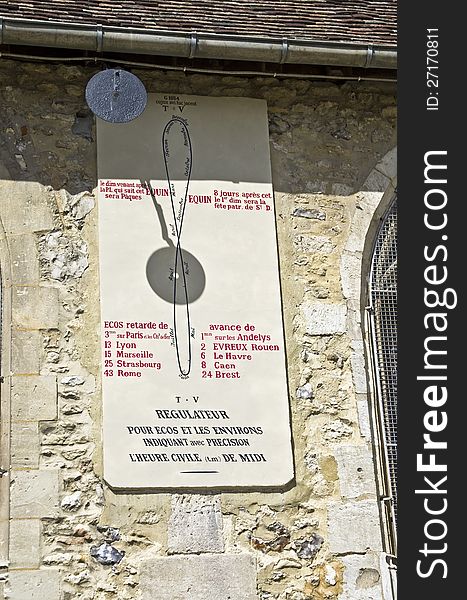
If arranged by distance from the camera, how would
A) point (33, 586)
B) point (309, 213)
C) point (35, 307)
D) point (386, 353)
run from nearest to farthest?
point (33, 586), point (35, 307), point (386, 353), point (309, 213)

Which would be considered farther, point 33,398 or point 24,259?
point 24,259

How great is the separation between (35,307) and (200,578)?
5.33 feet

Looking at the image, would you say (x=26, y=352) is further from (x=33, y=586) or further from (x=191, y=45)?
(x=191, y=45)

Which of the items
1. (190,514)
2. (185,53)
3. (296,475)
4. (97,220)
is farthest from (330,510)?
(185,53)

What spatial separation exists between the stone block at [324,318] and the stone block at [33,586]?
190 centimetres

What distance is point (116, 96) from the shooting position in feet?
19.2

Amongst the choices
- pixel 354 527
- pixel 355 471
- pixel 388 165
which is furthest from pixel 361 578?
pixel 388 165

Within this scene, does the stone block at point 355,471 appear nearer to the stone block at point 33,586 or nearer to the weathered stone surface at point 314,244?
the weathered stone surface at point 314,244

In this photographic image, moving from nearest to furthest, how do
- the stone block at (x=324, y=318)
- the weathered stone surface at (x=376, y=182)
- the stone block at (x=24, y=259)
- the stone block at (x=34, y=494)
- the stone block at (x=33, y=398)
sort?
the stone block at (x=34, y=494)
the stone block at (x=33, y=398)
the stone block at (x=24, y=259)
the stone block at (x=324, y=318)
the weathered stone surface at (x=376, y=182)

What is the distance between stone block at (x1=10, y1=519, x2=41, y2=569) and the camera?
519 centimetres

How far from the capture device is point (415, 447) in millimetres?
4691

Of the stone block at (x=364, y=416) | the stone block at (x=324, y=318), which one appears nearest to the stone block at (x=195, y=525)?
the stone block at (x=364, y=416)

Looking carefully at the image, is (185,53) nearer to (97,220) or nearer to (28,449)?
(97,220)

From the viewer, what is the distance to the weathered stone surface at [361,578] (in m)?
5.49
